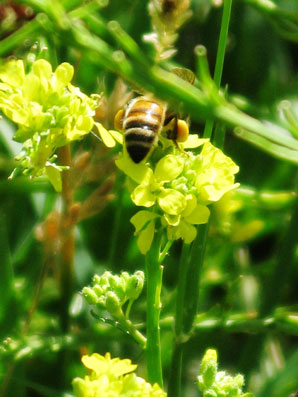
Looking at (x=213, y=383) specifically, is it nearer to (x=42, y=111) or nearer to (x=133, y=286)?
(x=133, y=286)

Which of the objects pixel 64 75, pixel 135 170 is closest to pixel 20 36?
pixel 64 75

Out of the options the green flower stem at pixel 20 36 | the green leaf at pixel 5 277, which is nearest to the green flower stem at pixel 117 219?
the green leaf at pixel 5 277

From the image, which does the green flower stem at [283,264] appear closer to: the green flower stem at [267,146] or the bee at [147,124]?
the green flower stem at [267,146]

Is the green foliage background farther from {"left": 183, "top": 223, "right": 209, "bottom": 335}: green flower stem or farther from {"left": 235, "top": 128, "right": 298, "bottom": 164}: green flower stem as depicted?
{"left": 183, "top": 223, "right": 209, "bottom": 335}: green flower stem

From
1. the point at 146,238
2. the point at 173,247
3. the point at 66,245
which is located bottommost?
the point at 173,247

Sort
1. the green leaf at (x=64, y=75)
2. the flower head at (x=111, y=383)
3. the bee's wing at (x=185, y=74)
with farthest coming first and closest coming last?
the bee's wing at (x=185, y=74) < the green leaf at (x=64, y=75) < the flower head at (x=111, y=383)

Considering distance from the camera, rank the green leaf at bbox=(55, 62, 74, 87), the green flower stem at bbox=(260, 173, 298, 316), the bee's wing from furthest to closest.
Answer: the green flower stem at bbox=(260, 173, 298, 316) < the bee's wing < the green leaf at bbox=(55, 62, 74, 87)

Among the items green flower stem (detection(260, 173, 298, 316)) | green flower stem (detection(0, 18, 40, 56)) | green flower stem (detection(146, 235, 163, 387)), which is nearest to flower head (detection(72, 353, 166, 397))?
green flower stem (detection(146, 235, 163, 387))
